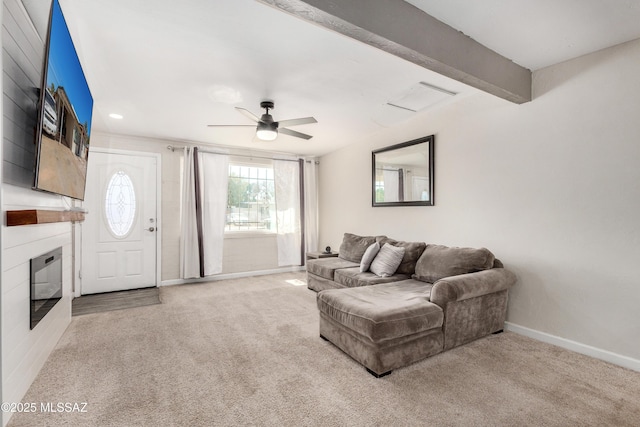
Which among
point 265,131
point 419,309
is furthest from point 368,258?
point 265,131

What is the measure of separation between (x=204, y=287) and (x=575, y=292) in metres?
4.66

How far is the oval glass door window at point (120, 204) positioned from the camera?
4547mm

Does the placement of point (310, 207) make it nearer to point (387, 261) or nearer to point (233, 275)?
point (233, 275)

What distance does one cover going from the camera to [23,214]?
1640mm

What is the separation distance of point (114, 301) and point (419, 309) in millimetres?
4010

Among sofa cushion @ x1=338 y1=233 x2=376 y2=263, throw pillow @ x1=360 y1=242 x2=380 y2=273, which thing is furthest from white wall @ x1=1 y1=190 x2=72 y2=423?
sofa cushion @ x1=338 y1=233 x2=376 y2=263

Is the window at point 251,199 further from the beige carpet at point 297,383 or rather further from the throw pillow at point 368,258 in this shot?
the beige carpet at point 297,383

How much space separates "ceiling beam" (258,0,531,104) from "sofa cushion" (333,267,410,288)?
2.10 meters

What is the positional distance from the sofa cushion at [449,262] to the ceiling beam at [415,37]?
4.93 feet

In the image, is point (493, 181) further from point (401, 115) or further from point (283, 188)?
point (283, 188)

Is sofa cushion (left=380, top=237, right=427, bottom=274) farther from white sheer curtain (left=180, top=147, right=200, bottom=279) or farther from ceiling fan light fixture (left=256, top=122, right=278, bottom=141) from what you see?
white sheer curtain (left=180, top=147, right=200, bottom=279)

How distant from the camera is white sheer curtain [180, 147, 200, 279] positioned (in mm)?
4961

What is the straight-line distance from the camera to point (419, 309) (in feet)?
7.40

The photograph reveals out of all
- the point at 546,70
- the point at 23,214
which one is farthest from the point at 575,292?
the point at 23,214
